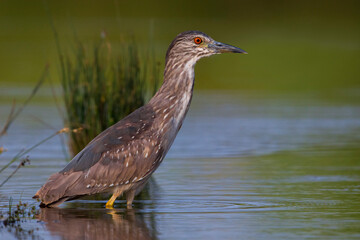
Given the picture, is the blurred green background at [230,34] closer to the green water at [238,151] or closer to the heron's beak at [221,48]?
the green water at [238,151]

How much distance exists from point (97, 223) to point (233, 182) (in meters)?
3.02

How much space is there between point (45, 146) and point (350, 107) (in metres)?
7.87

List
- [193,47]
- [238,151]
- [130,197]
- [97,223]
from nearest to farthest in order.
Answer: [97,223] → [130,197] → [193,47] → [238,151]

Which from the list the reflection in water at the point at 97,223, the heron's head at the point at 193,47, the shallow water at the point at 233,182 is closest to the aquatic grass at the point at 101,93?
the shallow water at the point at 233,182

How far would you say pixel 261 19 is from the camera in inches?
1918

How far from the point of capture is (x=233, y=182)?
11734mm

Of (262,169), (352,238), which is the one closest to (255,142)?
(262,169)

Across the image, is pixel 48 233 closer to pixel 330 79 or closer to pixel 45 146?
pixel 45 146

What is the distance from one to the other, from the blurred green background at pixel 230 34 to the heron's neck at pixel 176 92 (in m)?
7.30

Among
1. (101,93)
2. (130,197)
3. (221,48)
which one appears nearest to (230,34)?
(101,93)

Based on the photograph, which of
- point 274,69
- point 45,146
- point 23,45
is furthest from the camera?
point 23,45

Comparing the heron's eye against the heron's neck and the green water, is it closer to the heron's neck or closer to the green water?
the heron's neck

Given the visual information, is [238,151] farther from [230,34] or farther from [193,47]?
[230,34]

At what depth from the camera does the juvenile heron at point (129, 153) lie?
32.0 ft
